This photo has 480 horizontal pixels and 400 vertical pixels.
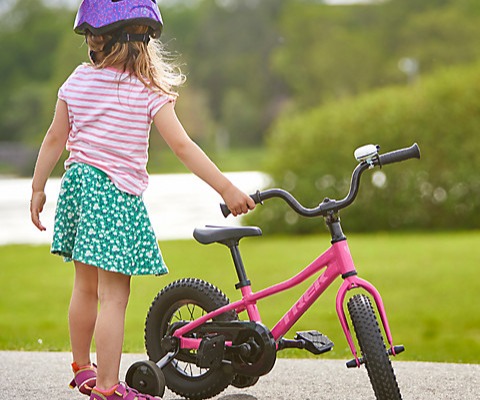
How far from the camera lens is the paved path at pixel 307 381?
164 inches

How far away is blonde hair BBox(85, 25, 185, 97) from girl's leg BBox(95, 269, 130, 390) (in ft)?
2.35

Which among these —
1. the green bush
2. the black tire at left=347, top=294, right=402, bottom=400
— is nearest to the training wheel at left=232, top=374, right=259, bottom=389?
the black tire at left=347, top=294, right=402, bottom=400

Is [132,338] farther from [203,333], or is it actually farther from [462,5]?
[462,5]

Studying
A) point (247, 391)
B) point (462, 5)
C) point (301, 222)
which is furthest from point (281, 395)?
point (462, 5)

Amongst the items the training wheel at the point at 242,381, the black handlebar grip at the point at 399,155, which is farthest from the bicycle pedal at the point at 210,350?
the black handlebar grip at the point at 399,155

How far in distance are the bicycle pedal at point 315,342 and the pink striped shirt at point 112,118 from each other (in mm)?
837

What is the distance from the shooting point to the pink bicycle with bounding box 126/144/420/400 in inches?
134

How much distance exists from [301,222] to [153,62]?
34.1 feet

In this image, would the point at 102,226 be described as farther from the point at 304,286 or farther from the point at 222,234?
the point at 304,286

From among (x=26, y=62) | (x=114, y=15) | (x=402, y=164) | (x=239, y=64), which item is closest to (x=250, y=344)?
(x=114, y=15)

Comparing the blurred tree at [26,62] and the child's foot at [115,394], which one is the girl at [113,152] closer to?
the child's foot at [115,394]

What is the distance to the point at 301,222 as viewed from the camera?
45.7 feet

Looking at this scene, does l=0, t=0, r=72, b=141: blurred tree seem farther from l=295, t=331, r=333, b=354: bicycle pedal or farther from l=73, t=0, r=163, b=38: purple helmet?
l=295, t=331, r=333, b=354: bicycle pedal

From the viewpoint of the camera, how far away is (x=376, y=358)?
3354 millimetres
